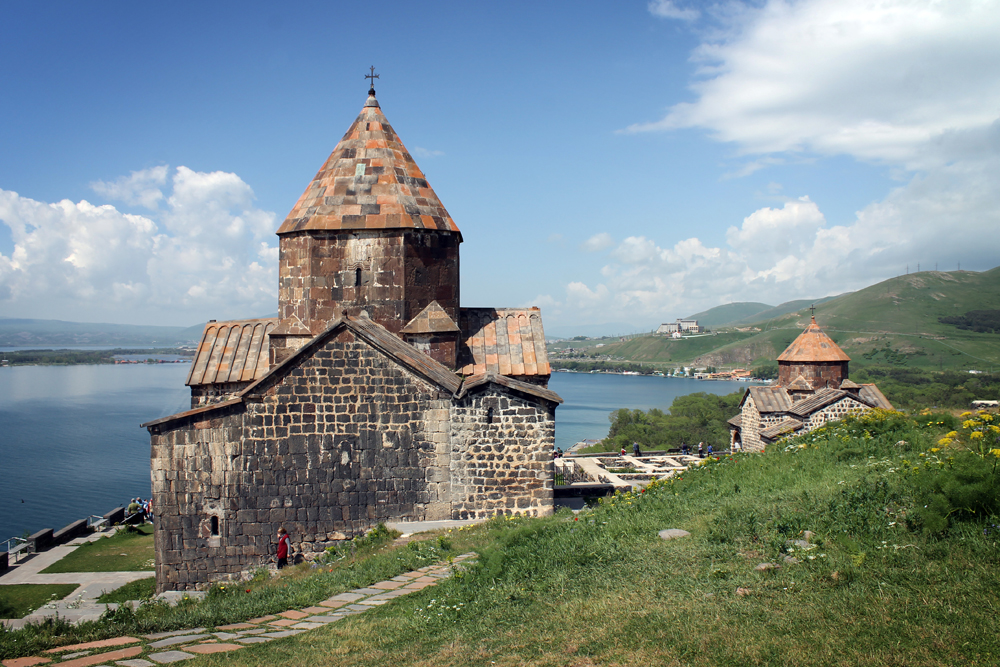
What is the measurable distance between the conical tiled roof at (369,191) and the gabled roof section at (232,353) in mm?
2218

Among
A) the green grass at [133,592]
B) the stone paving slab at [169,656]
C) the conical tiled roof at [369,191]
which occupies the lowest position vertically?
the green grass at [133,592]

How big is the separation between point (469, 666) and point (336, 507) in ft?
17.3

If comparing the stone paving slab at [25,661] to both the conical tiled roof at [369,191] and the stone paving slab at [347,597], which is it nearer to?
the stone paving slab at [347,597]

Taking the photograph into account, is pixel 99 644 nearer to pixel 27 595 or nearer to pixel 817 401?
pixel 27 595

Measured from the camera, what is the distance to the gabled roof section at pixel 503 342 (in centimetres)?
1072

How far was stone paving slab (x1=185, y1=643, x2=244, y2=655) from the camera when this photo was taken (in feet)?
15.5

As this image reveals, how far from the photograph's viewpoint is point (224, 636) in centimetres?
515

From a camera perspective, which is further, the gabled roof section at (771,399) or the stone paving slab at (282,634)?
the gabled roof section at (771,399)

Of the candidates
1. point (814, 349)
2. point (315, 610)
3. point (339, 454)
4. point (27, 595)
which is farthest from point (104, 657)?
point (814, 349)

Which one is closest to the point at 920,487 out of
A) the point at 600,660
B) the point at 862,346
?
Answer: the point at 600,660

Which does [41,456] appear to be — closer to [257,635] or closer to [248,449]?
[248,449]

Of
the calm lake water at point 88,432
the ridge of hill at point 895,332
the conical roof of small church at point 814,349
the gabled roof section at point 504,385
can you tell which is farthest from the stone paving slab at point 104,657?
the ridge of hill at point 895,332

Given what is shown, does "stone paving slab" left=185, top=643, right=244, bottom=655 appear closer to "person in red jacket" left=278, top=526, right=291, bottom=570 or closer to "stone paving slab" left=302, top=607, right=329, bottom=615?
"stone paving slab" left=302, top=607, right=329, bottom=615

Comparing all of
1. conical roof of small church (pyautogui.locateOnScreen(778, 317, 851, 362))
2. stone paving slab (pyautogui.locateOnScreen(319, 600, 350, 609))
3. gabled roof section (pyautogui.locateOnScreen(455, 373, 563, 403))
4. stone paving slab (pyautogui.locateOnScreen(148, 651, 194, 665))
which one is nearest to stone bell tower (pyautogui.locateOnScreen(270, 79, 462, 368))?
gabled roof section (pyautogui.locateOnScreen(455, 373, 563, 403))
